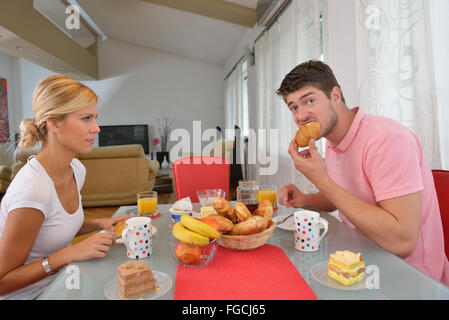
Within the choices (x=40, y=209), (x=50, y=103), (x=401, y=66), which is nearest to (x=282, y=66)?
(x=401, y=66)

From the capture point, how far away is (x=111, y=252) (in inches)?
35.3

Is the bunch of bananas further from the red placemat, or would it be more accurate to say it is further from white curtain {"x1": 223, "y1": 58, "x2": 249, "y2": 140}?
white curtain {"x1": 223, "y1": 58, "x2": 249, "y2": 140}

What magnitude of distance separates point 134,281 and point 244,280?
25 cm

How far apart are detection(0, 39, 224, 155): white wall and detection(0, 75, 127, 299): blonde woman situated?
759 cm

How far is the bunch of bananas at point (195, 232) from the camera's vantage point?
2.48 feet

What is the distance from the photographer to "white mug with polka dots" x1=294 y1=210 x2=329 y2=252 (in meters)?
0.86

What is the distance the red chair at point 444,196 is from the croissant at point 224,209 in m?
0.75

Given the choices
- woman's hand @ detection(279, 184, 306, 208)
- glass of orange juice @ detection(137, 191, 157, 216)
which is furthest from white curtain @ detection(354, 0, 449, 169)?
glass of orange juice @ detection(137, 191, 157, 216)

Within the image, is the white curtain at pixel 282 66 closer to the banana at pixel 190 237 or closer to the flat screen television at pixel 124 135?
the banana at pixel 190 237

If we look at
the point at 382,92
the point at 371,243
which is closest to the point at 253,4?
the point at 382,92

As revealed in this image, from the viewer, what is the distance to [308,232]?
863 mm
